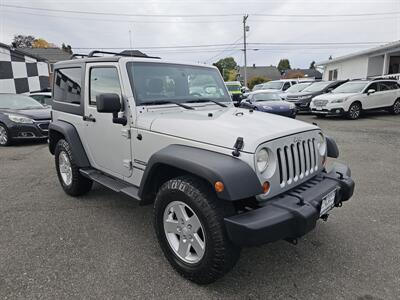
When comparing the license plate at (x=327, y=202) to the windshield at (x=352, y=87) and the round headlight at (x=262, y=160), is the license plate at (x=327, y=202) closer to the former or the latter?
the round headlight at (x=262, y=160)

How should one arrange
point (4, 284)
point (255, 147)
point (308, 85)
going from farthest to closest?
point (308, 85)
point (4, 284)
point (255, 147)

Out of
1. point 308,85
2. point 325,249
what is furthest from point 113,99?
point 308,85

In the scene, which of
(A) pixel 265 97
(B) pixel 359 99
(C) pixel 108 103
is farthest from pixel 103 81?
(B) pixel 359 99

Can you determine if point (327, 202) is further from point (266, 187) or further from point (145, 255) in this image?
point (145, 255)

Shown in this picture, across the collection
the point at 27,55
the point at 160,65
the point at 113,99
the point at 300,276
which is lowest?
the point at 300,276

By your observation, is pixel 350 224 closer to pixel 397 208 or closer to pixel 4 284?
pixel 397 208

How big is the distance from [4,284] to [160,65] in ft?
8.24

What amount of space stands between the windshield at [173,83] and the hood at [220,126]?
9.2 inches

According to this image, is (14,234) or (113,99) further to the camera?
(14,234)

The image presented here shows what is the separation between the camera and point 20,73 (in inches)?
523

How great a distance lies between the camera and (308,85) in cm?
1625

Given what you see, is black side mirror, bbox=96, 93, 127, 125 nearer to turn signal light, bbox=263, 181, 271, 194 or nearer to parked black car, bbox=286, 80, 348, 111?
turn signal light, bbox=263, 181, 271, 194

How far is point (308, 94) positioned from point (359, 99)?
2708 mm

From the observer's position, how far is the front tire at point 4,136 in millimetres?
7922
